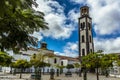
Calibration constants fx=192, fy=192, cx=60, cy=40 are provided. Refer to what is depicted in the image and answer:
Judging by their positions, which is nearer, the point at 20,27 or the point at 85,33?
the point at 20,27

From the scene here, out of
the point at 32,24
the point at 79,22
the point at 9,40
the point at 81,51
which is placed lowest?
the point at 9,40

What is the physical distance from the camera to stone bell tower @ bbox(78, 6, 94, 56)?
183ft

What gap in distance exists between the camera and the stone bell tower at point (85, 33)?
55781mm

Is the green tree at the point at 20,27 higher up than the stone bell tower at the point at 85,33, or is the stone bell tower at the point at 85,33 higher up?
the stone bell tower at the point at 85,33

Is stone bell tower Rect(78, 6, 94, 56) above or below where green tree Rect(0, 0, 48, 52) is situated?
above

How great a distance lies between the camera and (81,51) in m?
56.8

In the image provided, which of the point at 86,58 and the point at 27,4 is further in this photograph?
the point at 86,58

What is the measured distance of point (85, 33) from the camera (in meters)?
56.7


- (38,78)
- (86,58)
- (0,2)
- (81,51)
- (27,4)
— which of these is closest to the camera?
(0,2)

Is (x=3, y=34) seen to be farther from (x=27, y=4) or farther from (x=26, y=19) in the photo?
(x=27, y=4)

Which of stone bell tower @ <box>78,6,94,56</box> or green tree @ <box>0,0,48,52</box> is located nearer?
green tree @ <box>0,0,48,52</box>

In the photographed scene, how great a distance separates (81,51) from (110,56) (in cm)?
3729

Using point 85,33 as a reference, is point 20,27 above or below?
below

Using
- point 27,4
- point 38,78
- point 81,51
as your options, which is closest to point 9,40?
point 27,4
